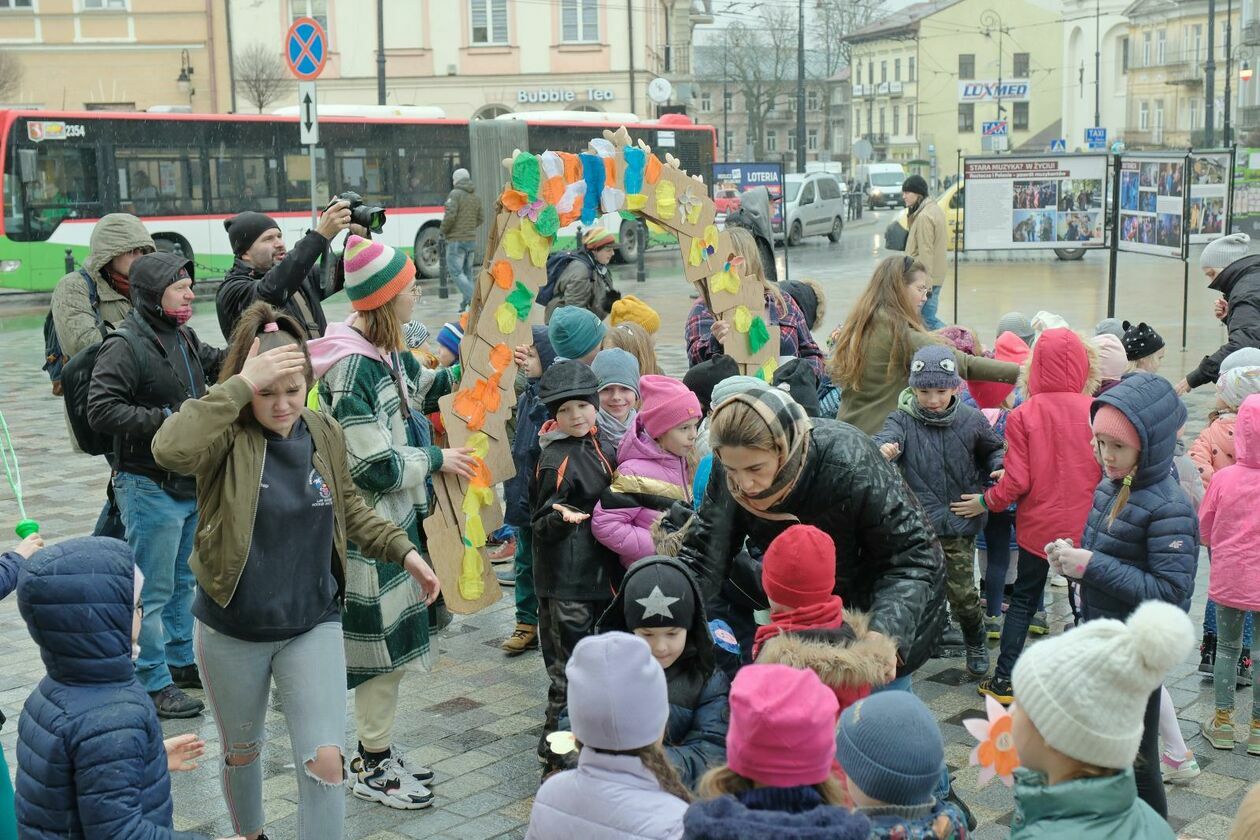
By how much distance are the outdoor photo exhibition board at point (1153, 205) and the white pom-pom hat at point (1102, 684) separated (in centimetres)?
1217

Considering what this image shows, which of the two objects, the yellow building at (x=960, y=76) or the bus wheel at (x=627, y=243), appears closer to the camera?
the bus wheel at (x=627, y=243)

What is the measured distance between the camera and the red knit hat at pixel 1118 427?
4.64 m

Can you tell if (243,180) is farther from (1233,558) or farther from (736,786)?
(736,786)

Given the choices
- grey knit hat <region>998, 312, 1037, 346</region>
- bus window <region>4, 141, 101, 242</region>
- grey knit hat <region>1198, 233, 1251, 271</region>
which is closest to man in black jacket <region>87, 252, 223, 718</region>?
grey knit hat <region>998, 312, 1037, 346</region>

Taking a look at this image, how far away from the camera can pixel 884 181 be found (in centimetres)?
6066

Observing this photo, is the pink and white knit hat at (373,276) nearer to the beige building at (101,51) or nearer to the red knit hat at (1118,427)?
the red knit hat at (1118,427)

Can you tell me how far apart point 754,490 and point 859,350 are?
3.27m

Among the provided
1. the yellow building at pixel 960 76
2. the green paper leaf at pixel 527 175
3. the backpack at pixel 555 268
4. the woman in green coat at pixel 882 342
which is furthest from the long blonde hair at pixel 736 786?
the yellow building at pixel 960 76

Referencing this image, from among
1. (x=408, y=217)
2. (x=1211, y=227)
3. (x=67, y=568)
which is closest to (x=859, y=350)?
(x=67, y=568)

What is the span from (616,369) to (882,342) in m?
1.55

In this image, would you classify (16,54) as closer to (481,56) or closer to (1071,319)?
(481,56)

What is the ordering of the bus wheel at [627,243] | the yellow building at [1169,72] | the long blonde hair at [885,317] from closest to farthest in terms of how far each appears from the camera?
the long blonde hair at [885,317] → the bus wheel at [627,243] → the yellow building at [1169,72]

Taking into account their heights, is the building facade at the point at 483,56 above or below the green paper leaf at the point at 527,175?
above

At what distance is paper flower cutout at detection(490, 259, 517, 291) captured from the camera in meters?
6.73
